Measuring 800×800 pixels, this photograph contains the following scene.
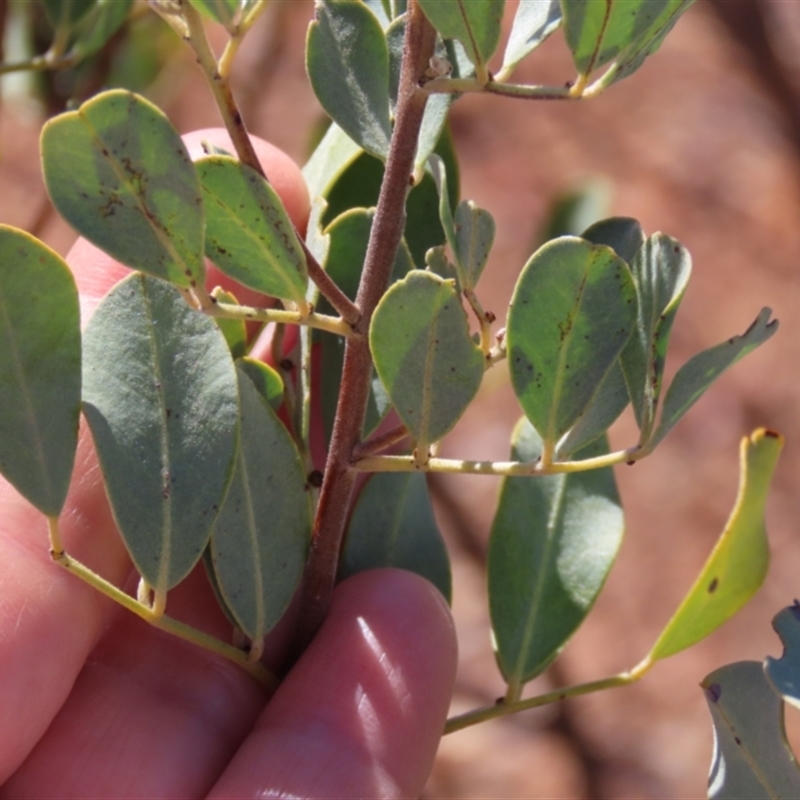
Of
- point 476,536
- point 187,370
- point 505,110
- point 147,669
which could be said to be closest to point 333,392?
point 187,370

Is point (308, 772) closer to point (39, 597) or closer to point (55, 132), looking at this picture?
point (39, 597)

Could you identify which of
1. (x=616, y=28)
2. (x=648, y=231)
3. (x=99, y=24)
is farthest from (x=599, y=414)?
(x=648, y=231)

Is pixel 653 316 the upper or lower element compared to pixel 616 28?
lower

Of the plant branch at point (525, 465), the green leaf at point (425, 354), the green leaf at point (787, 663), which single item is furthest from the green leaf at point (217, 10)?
the green leaf at point (787, 663)

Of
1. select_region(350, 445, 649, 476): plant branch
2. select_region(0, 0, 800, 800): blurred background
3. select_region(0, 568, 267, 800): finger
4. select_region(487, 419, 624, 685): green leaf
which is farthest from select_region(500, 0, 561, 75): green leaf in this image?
select_region(0, 0, 800, 800): blurred background

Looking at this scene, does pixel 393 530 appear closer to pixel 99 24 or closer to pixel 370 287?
pixel 370 287
